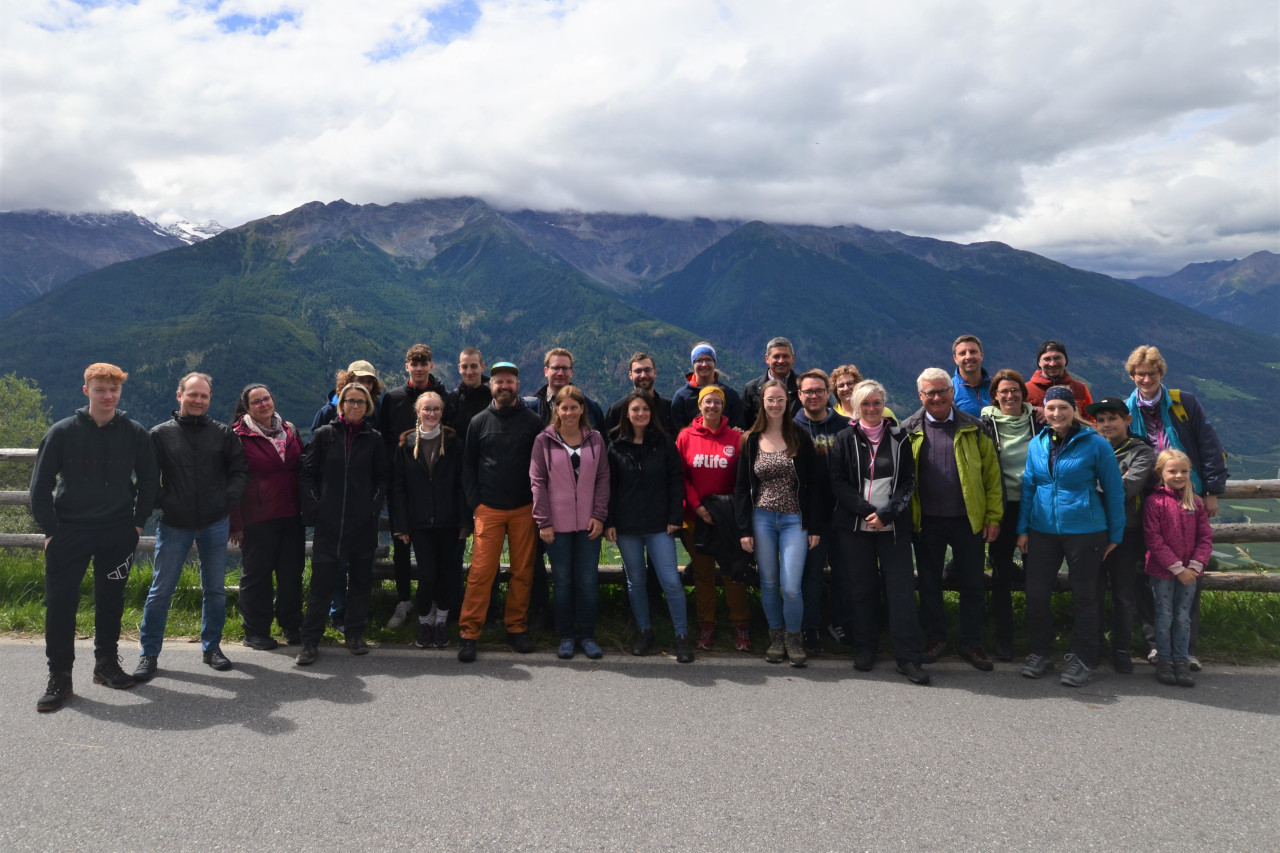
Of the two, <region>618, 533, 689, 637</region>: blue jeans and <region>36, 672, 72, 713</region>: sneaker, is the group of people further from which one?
<region>36, 672, 72, 713</region>: sneaker

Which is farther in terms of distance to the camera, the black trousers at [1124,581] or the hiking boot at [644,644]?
the hiking boot at [644,644]

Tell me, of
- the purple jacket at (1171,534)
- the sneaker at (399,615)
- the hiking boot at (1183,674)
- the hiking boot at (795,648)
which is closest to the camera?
the hiking boot at (1183,674)

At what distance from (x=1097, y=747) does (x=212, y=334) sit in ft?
731

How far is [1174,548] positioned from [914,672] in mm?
2216

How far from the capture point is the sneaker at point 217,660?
5.48 meters

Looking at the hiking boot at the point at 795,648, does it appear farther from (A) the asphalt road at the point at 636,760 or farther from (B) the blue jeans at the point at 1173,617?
(B) the blue jeans at the point at 1173,617

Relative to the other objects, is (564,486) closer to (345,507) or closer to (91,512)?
(345,507)

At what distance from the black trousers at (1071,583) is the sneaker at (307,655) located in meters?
5.53

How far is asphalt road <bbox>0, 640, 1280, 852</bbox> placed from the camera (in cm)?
342

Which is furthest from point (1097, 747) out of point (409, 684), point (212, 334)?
point (212, 334)

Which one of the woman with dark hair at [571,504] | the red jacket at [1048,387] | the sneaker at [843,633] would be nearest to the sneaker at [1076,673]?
the sneaker at [843,633]

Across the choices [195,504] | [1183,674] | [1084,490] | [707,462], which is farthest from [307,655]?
[1183,674]

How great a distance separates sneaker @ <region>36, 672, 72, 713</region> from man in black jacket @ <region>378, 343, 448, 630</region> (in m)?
2.27

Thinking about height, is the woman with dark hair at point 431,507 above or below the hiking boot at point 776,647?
above
